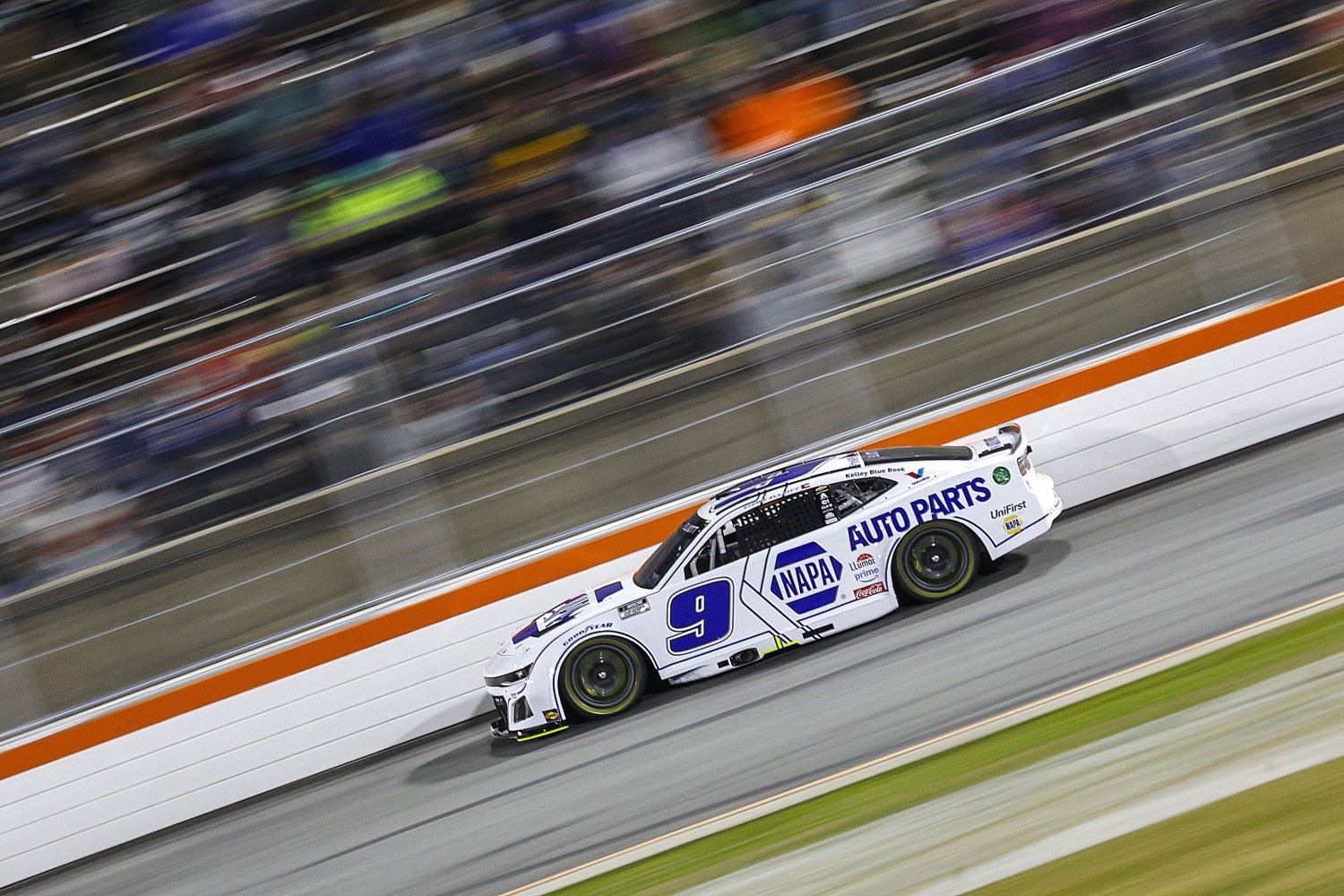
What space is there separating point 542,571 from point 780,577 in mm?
2005

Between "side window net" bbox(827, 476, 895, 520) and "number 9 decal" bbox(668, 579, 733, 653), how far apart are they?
89 centimetres

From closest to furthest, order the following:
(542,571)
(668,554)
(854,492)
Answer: (854,492), (668,554), (542,571)

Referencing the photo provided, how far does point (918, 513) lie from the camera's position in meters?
8.73

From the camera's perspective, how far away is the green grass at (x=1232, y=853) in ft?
14.5

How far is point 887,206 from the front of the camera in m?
10.1

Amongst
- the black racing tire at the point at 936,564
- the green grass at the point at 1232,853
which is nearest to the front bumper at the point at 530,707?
the black racing tire at the point at 936,564

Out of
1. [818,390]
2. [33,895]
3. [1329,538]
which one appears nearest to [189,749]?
[33,895]

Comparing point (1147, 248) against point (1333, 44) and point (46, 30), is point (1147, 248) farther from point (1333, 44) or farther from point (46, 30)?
point (46, 30)

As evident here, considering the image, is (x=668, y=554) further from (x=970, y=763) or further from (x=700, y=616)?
(x=970, y=763)

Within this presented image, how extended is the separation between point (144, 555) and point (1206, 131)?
27.9ft

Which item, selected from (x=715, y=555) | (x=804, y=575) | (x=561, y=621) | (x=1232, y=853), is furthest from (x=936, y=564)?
(x=1232, y=853)

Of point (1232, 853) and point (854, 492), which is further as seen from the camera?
point (854, 492)

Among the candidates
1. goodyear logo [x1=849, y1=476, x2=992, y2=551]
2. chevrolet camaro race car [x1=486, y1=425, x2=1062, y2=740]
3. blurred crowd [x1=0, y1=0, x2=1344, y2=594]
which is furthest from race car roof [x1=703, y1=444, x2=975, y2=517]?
blurred crowd [x1=0, y1=0, x2=1344, y2=594]

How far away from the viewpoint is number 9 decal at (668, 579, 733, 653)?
343 inches
